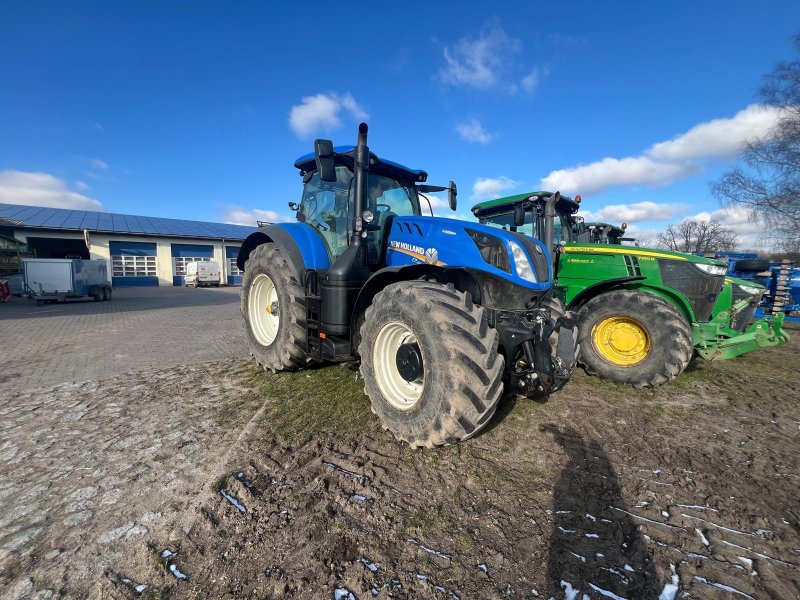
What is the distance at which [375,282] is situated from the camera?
3.53 metres

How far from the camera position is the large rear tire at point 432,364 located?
8.11ft

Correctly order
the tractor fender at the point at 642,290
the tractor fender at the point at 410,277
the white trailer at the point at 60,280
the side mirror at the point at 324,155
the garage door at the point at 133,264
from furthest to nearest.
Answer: the garage door at the point at 133,264 < the white trailer at the point at 60,280 < the tractor fender at the point at 642,290 < the side mirror at the point at 324,155 < the tractor fender at the point at 410,277

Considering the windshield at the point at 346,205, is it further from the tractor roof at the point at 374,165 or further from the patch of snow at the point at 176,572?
the patch of snow at the point at 176,572

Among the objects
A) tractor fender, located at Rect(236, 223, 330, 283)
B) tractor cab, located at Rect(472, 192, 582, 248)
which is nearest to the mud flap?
tractor cab, located at Rect(472, 192, 582, 248)

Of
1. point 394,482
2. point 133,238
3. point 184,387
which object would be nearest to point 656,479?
point 394,482

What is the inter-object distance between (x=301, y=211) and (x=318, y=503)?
12.4 ft

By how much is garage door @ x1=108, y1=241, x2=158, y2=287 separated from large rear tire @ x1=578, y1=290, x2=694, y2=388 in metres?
30.4

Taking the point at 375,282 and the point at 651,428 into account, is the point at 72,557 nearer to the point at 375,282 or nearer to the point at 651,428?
the point at 375,282

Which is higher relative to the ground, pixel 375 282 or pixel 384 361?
pixel 375 282

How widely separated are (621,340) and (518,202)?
8.73ft

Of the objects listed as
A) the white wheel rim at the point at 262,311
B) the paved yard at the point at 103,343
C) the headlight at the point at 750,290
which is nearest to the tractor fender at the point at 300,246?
the white wheel rim at the point at 262,311

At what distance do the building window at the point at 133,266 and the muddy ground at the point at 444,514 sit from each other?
28576 millimetres

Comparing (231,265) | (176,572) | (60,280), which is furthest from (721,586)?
(231,265)

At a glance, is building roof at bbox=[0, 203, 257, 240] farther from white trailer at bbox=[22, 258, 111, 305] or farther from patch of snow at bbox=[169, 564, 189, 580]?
patch of snow at bbox=[169, 564, 189, 580]
